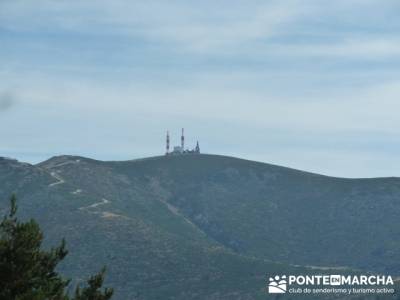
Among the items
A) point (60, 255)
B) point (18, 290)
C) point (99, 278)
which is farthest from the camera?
point (60, 255)

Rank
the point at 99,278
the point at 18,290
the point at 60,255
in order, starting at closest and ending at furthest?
the point at 18,290 < the point at 99,278 < the point at 60,255

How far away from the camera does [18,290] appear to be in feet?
186

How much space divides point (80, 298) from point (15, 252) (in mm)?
4222

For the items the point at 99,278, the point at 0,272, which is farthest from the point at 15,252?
the point at 99,278

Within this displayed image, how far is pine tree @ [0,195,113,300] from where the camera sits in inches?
2231

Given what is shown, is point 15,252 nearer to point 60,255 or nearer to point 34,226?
point 34,226

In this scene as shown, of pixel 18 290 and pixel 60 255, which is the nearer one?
→ pixel 18 290

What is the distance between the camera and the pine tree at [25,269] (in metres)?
56.7

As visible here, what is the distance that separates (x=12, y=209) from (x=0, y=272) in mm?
4302

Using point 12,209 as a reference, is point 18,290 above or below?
below

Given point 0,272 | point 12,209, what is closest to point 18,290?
point 0,272

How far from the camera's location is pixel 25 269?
57.6m

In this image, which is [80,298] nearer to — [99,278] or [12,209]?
[99,278]

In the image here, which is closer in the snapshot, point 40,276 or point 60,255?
point 40,276
